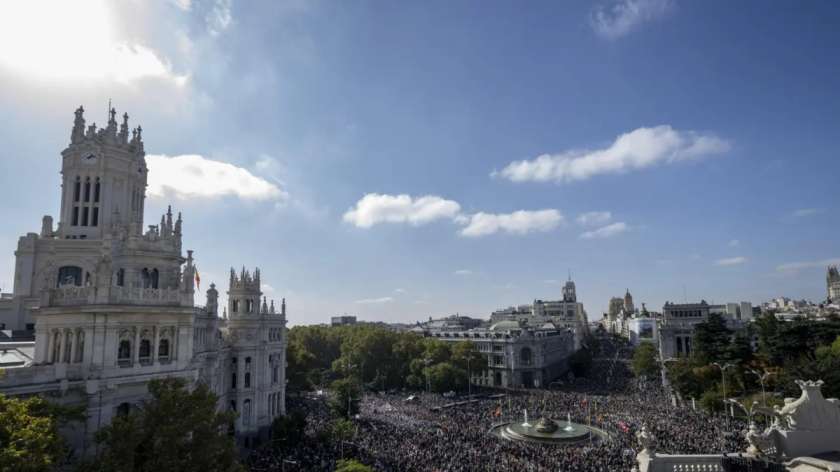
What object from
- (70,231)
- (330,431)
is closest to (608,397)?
(330,431)

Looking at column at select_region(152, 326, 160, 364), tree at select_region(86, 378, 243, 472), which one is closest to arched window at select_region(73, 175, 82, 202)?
column at select_region(152, 326, 160, 364)

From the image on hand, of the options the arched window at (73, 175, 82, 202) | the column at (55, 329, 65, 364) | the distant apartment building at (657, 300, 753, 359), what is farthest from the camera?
the distant apartment building at (657, 300, 753, 359)

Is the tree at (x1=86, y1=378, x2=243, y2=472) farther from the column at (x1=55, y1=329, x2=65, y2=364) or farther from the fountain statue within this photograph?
the fountain statue

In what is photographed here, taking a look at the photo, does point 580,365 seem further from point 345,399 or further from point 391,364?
point 345,399

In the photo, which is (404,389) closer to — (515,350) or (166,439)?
(515,350)

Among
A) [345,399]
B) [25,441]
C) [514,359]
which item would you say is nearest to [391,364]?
[514,359]
